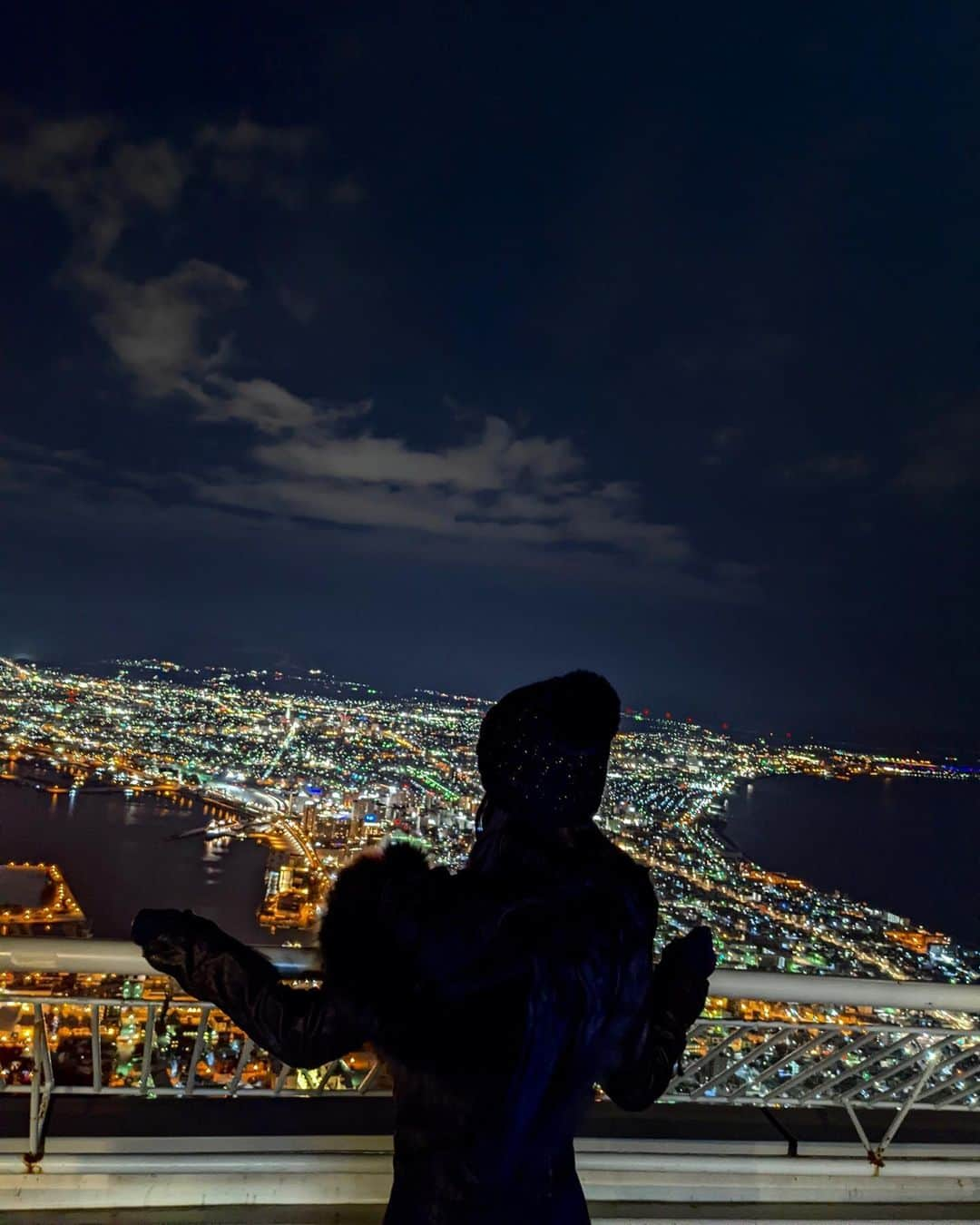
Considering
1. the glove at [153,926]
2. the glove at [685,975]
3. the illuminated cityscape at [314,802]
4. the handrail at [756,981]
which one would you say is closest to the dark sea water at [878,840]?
the illuminated cityscape at [314,802]

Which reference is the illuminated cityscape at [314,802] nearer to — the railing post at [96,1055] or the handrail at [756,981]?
the railing post at [96,1055]

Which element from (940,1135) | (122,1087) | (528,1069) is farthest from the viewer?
(940,1135)

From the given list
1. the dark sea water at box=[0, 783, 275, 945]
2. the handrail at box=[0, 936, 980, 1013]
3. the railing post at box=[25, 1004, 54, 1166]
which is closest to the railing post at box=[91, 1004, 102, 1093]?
the railing post at box=[25, 1004, 54, 1166]

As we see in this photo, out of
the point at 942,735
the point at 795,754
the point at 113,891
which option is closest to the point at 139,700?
the point at 113,891

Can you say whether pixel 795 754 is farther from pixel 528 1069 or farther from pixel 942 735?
pixel 528 1069

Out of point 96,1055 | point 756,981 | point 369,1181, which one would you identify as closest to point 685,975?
point 756,981

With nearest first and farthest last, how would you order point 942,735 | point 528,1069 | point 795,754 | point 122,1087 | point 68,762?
point 528,1069
point 122,1087
point 68,762
point 795,754
point 942,735

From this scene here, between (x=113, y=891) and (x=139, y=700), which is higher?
(x=139, y=700)
